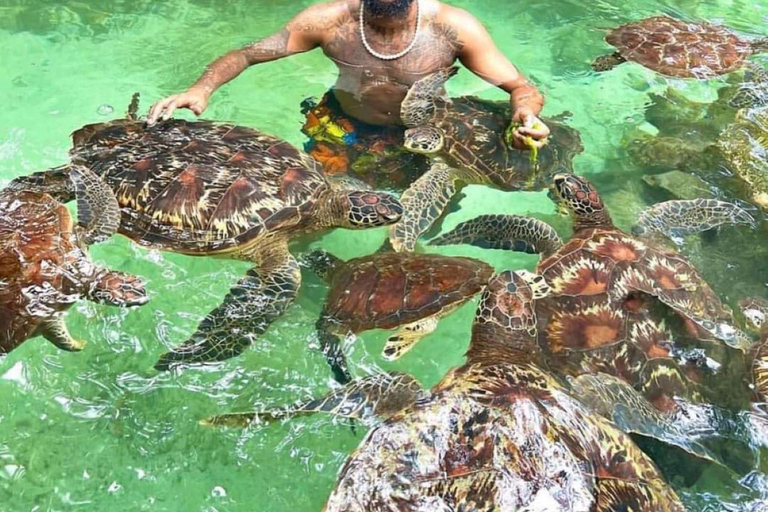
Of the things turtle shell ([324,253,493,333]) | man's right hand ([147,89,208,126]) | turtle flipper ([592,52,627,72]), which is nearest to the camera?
turtle shell ([324,253,493,333])

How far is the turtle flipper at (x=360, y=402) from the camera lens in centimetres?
234

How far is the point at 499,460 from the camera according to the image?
1810mm

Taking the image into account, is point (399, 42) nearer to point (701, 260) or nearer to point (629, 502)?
point (701, 260)

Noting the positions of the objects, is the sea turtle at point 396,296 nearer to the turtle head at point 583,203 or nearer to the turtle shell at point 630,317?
the turtle shell at point 630,317

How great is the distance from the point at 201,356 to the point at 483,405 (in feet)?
4.37

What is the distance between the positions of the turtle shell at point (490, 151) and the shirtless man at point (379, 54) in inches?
7.3

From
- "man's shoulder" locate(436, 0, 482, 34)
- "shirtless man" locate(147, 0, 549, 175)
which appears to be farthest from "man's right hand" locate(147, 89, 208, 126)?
"man's shoulder" locate(436, 0, 482, 34)

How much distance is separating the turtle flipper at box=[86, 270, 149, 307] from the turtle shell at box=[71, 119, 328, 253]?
25cm

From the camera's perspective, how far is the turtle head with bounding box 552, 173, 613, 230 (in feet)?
10.5

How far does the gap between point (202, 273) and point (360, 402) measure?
4.30 feet

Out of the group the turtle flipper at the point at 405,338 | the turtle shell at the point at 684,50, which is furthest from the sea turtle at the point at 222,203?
the turtle shell at the point at 684,50

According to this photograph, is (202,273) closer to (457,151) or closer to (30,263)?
(30,263)

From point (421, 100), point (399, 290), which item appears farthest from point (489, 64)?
point (399, 290)

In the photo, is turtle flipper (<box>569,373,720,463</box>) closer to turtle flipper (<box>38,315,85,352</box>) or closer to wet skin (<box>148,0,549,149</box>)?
wet skin (<box>148,0,549,149</box>)
